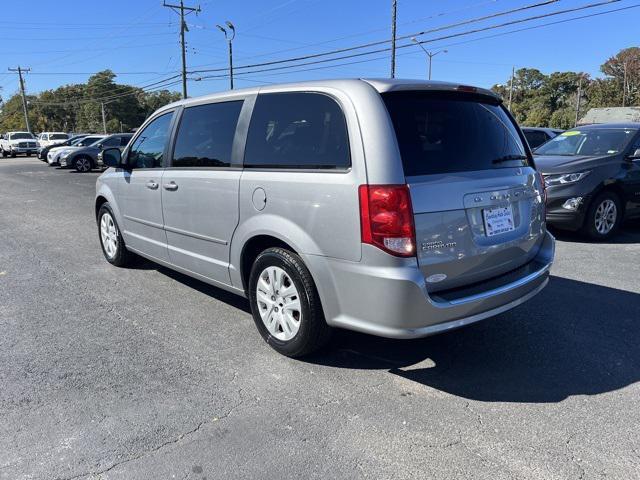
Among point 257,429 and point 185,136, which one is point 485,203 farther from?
point 185,136

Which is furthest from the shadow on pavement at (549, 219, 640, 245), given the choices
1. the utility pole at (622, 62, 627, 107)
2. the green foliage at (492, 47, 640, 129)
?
the utility pole at (622, 62, 627, 107)

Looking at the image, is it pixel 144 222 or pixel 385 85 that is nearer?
pixel 385 85

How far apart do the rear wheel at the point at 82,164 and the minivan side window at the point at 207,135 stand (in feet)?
67.6

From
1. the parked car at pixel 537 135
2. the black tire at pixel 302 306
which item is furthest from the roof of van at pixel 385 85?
the parked car at pixel 537 135

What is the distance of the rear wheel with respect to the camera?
74.7ft

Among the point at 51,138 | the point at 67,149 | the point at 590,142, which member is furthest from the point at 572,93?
the point at 590,142

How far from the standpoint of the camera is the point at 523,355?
11.9 feet

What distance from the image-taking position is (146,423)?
287 centimetres

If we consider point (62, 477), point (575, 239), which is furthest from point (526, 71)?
point (62, 477)

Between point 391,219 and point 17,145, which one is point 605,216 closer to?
point 391,219

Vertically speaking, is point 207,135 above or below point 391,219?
above

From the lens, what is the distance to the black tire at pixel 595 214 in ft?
23.3

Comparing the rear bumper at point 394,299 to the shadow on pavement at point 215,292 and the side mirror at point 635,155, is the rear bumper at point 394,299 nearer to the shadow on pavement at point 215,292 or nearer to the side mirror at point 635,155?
the shadow on pavement at point 215,292

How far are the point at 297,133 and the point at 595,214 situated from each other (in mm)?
5459
